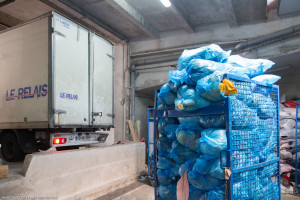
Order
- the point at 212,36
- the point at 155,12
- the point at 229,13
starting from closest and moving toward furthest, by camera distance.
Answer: the point at 229,13
the point at 155,12
the point at 212,36

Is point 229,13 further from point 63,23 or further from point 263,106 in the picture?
point 263,106

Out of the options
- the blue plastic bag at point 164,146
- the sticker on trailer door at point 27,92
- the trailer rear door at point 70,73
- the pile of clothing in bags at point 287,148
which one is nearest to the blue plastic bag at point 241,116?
Result: the blue plastic bag at point 164,146

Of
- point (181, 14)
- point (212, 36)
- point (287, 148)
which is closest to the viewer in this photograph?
point (287, 148)

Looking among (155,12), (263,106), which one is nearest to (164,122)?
(263,106)

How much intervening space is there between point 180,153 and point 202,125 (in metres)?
0.47

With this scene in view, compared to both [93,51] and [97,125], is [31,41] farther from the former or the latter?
[97,125]

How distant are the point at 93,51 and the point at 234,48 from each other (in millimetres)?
4892

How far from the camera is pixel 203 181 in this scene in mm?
2363

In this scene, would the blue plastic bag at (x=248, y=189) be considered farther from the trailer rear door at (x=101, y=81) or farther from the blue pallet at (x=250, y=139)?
the trailer rear door at (x=101, y=81)

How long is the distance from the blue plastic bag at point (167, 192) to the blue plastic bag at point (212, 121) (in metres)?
0.97

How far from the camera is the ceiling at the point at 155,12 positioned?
686cm

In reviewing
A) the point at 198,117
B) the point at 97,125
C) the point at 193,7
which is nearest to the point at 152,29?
the point at 193,7

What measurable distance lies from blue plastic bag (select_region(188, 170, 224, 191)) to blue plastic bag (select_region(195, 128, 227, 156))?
29 cm

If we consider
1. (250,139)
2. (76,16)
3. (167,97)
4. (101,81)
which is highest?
(76,16)
